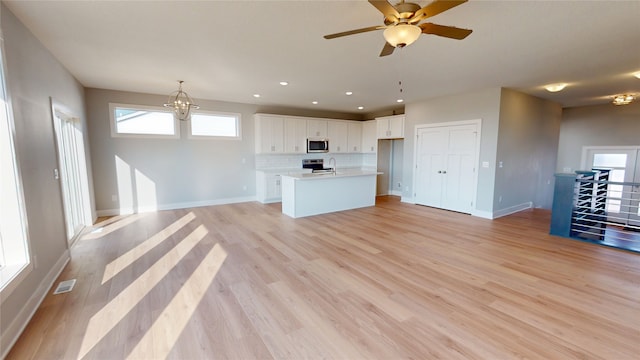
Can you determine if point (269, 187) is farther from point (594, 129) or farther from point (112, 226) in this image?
point (594, 129)

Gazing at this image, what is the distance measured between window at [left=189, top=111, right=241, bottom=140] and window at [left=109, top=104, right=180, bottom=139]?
405 millimetres

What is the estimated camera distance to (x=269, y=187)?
22.5 ft

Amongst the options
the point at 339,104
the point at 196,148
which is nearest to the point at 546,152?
the point at 339,104

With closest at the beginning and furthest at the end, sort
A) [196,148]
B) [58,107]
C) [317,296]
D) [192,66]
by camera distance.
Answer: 1. [317,296]
2. [58,107]
3. [192,66]
4. [196,148]

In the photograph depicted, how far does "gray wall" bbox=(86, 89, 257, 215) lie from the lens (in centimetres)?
548

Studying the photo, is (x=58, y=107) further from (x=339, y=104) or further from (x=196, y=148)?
(x=339, y=104)

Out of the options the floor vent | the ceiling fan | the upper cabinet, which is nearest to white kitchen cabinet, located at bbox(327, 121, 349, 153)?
the upper cabinet

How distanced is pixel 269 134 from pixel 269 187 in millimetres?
1392

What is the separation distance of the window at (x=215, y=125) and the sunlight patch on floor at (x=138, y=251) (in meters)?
2.32

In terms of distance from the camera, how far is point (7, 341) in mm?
1859

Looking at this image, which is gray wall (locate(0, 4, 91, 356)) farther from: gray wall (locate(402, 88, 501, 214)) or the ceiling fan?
gray wall (locate(402, 88, 501, 214))

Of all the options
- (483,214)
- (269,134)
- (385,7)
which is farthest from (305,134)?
(385,7)

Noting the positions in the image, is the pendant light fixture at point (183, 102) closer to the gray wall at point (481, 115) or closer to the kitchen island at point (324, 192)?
the kitchen island at point (324, 192)

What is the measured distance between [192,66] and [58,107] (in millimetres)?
1791
